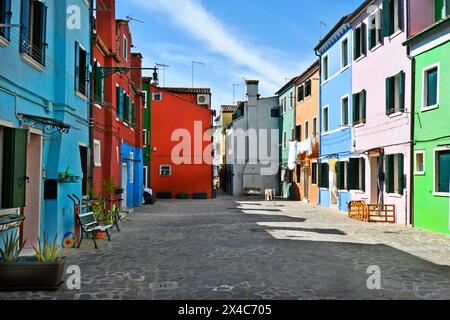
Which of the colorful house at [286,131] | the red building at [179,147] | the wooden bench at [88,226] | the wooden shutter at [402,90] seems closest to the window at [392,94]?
the wooden shutter at [402,90]

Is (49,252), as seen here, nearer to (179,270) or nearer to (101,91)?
(179,270)

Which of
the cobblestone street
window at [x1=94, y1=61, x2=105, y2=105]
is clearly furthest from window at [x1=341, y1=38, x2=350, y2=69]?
window at [x1=94, y1=61, x2=105, y2=105]

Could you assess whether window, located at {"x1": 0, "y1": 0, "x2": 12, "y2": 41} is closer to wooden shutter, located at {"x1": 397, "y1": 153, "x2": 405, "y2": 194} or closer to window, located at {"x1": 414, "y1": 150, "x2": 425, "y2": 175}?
window, located at {"x1": 414, "y1": 150, "x2": 425, "y2": 175}

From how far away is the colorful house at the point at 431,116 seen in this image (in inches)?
512

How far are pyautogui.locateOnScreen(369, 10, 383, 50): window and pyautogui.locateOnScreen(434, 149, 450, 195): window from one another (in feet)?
20.2

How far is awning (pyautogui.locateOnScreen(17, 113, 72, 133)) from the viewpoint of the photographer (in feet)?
27.3

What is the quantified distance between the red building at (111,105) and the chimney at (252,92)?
17.0 metres

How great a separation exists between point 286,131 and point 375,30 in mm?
17715

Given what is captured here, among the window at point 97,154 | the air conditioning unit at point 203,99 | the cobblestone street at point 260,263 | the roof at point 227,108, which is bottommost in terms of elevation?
the cobblestone street at point 260,263

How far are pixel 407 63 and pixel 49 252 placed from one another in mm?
13334

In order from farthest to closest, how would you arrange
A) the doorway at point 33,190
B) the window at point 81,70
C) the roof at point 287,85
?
the roof at point 287,85
the window at point 81,70
the doorway at point 33,190

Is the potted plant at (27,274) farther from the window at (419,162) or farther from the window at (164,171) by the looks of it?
the window at (164,171)

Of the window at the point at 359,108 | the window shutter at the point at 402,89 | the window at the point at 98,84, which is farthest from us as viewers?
the window at the point at 359,108
